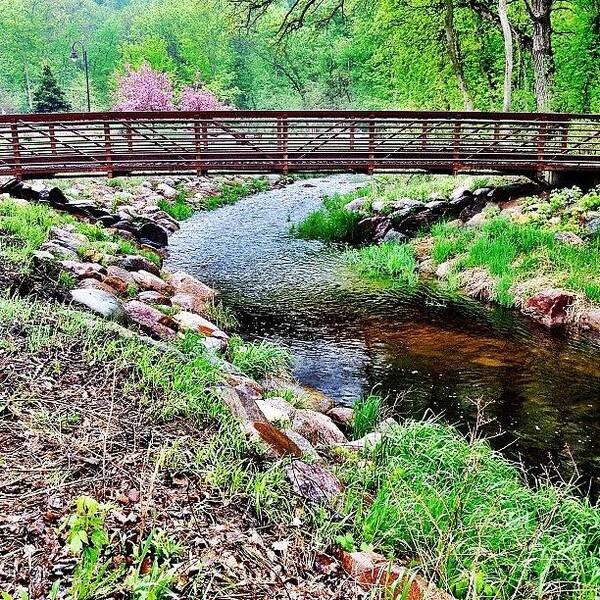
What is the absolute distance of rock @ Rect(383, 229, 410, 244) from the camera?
14.5 meters

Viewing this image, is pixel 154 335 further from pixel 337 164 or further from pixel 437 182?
pixel 437 182

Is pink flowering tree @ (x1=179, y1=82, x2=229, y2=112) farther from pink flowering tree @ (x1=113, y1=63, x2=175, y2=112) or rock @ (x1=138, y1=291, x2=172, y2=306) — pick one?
rock @ (x1=138, y1=291, x2=172, y2=306)

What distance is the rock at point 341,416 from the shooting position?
586 cm

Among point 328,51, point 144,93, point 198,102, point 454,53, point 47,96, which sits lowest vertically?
point 198,102

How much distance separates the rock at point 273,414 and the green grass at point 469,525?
0.65 meters

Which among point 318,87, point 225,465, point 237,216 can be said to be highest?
point 318,87

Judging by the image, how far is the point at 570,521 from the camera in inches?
154

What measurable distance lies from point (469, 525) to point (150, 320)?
4151 millimetres

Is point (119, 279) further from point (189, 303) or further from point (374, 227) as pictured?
point (374, 227)

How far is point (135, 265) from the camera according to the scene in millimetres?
9734

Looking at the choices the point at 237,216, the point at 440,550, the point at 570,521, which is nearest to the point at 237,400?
the point at 440,550

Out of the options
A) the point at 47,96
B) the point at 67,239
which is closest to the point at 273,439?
the point at 67,239

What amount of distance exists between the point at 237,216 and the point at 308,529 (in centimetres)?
1632

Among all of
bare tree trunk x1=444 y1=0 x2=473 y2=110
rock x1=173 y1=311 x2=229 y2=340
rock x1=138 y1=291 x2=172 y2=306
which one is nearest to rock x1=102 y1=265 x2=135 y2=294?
rock x1=138 y1=291 x2=172 y2=306
